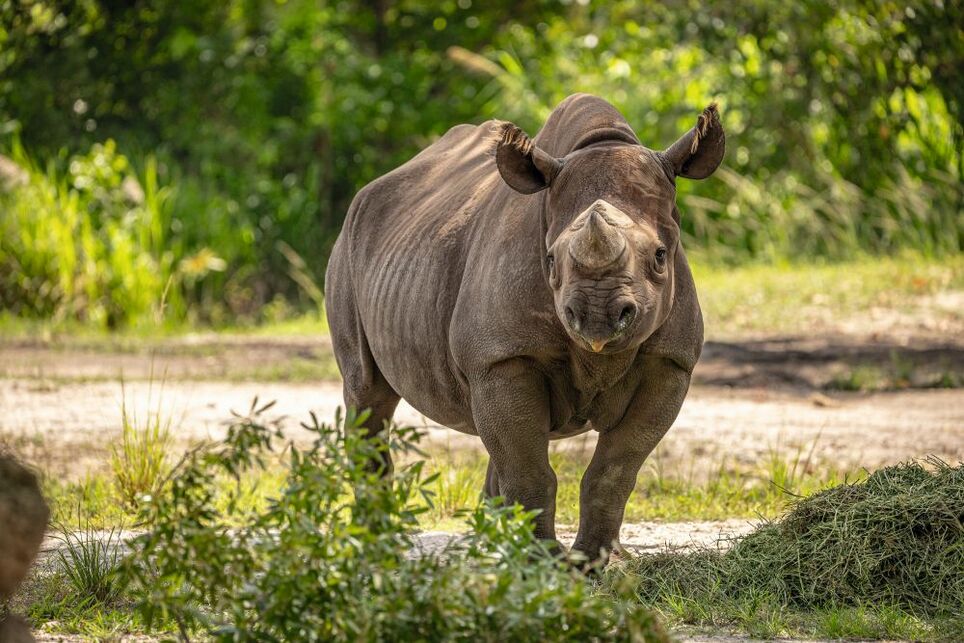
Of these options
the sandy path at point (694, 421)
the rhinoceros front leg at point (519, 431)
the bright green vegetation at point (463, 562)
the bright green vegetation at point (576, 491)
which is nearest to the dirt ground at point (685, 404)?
the sandy path at point (694, 421)

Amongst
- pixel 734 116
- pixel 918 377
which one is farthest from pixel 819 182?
pixel 918 377

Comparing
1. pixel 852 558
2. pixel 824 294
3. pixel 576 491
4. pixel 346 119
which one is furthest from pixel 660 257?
pixel 346 119

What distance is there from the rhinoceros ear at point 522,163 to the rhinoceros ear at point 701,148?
39 centimetres

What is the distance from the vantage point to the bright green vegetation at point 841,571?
185 inches

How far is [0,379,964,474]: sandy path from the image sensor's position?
8.09 metres

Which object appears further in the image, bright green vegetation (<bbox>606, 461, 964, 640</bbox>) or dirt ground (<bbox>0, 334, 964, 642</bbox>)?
dirt ground (<bbox>0, 334, 964, 642</bbox>)

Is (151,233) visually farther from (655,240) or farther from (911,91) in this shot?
(655,240)

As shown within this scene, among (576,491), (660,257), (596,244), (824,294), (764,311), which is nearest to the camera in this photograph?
(596,244)

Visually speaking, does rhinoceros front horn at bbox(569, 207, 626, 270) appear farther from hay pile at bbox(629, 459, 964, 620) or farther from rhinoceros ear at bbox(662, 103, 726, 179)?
hay pile at bbox(629, 459, 964, 620)

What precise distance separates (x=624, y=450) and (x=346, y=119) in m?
14.2

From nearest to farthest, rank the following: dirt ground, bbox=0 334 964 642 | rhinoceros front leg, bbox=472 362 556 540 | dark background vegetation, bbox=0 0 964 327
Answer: rhinoceros front leg, bbox=472 362 556 540 < dirt ground, bbox=0 334 964 642 < dark background vegetation, bbox=0 0 964 327

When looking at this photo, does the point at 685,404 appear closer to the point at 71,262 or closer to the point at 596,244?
the point at 596,244

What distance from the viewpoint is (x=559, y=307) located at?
4.40m

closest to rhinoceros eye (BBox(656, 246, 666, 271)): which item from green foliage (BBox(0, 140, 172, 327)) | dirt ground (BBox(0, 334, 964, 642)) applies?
dirt ground (BBox(0, 334, 964, 642))
